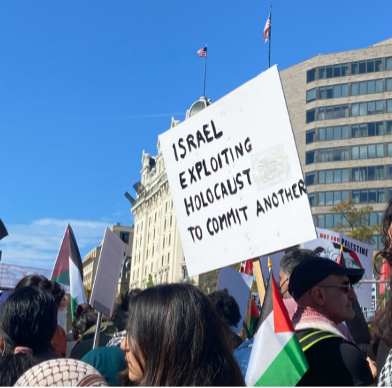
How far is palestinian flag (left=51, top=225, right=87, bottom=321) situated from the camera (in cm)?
663

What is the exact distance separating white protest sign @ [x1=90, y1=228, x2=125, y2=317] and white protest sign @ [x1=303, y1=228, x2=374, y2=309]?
449cm

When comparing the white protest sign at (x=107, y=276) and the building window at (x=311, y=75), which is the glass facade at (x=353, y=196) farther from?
the white protest sign at (x=107, y=276)

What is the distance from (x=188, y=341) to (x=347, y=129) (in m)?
54.9

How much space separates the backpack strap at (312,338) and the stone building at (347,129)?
50.5 metres

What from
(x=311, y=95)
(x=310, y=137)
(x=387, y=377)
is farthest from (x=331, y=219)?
(x=387, y=377)

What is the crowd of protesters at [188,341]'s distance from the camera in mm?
2213

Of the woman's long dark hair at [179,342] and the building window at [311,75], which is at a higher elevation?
the building window at [311,75]

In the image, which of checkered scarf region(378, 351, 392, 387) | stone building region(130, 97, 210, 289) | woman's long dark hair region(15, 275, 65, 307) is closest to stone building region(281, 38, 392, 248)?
stone building region(130, 97, 210, 289)

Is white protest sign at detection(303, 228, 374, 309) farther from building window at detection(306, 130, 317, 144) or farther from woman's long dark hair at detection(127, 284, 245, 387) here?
building window at detection(306, 130, 317, 144)

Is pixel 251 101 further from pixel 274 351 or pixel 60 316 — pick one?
pixel 60 316

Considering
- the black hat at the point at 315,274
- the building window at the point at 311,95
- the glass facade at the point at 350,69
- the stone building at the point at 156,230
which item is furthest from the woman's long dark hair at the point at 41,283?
the stone building at the point at 156,230

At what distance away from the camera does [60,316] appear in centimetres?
668

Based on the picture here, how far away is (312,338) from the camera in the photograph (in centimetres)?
271

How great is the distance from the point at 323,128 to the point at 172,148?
5336 cm
